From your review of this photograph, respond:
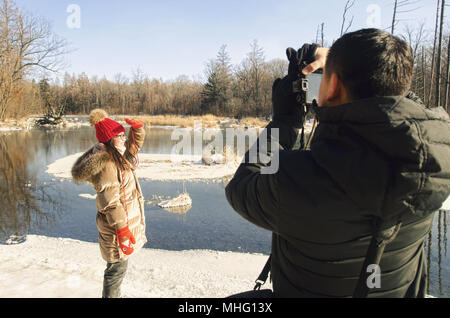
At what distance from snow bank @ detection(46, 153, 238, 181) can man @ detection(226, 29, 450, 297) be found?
35.0 ft

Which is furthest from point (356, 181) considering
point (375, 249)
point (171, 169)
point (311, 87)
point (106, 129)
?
point (171, 169)

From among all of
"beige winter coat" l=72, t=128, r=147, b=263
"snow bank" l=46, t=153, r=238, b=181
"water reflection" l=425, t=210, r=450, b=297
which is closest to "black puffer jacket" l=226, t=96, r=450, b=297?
"beige winter coat" l=72, t=128, r=147, b=263

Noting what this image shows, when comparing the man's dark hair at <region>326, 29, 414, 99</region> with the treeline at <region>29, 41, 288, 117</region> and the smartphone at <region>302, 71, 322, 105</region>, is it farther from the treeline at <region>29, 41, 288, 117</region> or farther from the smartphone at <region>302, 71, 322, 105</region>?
the treeline at <region>29, 41, 288, 117</region>

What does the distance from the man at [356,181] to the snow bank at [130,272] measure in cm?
294

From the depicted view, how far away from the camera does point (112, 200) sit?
9.02 ft

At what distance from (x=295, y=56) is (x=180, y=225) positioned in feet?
20.4

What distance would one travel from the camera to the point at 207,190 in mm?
10188

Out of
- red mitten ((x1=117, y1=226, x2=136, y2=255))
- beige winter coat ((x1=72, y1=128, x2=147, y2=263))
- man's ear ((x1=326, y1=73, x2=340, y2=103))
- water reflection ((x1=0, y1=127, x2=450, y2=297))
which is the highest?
man's ear ((x1=326, y1=73, x2=340, y2=103))

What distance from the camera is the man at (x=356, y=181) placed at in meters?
0.85

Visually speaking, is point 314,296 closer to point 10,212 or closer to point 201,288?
point 201,288

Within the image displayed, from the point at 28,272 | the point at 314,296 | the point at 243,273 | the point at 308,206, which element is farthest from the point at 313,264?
the point at 28,272

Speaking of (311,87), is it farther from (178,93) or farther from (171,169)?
(178,93)

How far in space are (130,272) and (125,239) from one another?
72.3 inches

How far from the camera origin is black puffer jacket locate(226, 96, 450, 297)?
847mm
